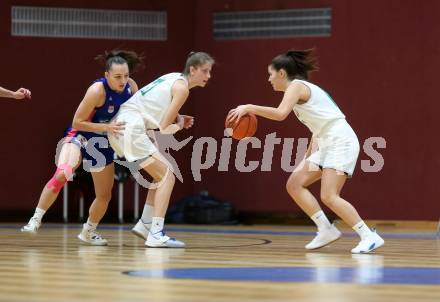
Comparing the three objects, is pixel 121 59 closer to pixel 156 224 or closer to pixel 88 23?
pixel 156 224

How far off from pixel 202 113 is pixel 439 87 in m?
3.54

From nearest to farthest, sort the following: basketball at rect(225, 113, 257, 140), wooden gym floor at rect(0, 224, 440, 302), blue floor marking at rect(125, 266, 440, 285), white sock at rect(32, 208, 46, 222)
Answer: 1. wooden gym floor at rect(0, 224, 440, 302)
2. blue floor marking at rect(125, 266, 440, 285)
3. basketball at rect(225, 113, 257, 140)
4. white sock at rect(32, 208, 46, 222)

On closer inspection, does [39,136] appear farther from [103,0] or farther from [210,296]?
[210,296]

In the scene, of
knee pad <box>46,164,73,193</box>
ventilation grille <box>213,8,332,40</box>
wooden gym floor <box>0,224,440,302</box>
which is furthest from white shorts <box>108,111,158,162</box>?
ventilation grille <box>213,8,332,40</box>

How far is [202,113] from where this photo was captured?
14891 millimetres

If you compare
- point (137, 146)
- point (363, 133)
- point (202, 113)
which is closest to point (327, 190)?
point (137, 146)

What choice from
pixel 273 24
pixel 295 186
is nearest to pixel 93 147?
pixel 295 186

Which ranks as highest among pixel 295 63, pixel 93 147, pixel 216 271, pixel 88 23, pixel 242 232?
pixel 88 23

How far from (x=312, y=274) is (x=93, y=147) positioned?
3.21 metres

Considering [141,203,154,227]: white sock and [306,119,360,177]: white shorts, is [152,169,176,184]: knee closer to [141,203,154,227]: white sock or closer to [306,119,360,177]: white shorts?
[141,203,154,227]: white sock

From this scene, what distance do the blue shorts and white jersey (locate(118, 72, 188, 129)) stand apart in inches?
13.9

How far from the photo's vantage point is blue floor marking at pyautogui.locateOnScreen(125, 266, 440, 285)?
5766 millimetres

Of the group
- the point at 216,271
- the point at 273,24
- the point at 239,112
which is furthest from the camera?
the point at 273,24

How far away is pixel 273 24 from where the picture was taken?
14328mm
